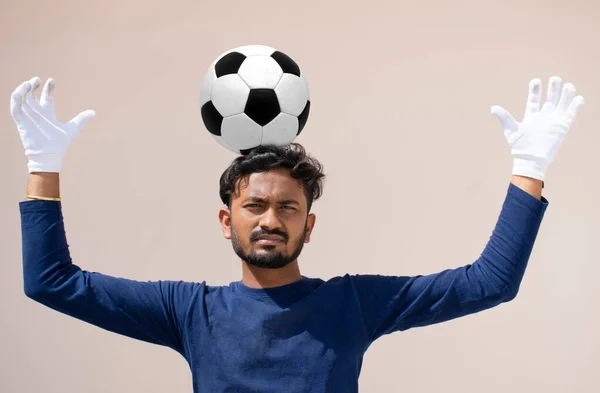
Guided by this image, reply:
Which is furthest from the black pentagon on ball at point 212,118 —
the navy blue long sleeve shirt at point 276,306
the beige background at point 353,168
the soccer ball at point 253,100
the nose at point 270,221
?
the beige background at point 353,168

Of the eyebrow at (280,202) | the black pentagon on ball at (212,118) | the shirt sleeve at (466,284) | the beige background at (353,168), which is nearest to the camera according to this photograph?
the shirt sleeve at (466,284)

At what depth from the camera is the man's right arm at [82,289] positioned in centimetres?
177

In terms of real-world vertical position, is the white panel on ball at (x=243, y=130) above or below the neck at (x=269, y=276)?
above

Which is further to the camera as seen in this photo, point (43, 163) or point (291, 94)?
point (291, 94)

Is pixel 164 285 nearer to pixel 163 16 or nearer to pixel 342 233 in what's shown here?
pixel 342 233

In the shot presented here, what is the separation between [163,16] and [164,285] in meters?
1.98

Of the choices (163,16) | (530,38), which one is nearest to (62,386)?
(163,16)

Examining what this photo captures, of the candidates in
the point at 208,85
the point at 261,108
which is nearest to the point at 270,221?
the point at 261,108

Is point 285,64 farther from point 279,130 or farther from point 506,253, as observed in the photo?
point 506,253

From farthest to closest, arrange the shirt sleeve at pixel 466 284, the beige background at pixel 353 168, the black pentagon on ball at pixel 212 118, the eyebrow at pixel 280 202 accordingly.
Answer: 1. the beige background at pixel 353 168
2. the black pentagon on ball at pixel 212 118
3. the eyebrow at pixel 280 202
4. the shirt sleeve at pixel 466 284

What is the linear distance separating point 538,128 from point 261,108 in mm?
572

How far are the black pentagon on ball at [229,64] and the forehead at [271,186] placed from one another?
0.25 meters

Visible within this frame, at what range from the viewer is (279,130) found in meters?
1.93

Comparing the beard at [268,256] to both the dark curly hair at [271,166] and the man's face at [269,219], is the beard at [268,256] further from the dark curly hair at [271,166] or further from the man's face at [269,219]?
the dark curly hair at [271,166]
